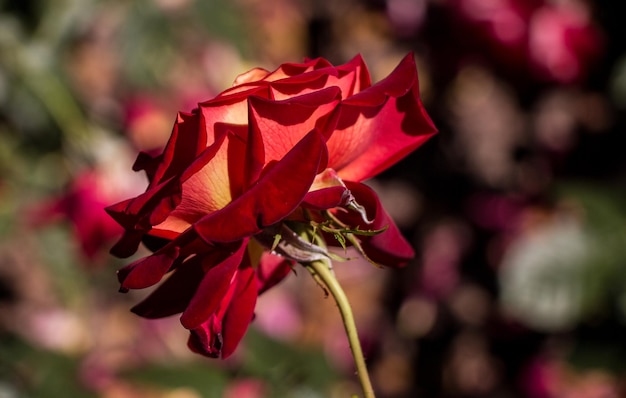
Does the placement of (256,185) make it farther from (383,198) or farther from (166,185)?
(383,198)

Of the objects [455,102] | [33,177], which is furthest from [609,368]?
[33,177]

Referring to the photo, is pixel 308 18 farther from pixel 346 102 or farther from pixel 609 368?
pixel 346 102

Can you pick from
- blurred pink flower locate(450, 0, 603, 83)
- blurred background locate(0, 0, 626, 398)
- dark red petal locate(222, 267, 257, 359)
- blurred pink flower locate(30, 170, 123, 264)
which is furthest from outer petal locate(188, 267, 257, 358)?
blurred pink flower locate(450, 0, 603, 83)

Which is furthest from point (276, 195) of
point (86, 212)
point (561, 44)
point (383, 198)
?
point (383, 198)

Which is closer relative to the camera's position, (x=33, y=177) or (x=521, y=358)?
(x=33, y=177)

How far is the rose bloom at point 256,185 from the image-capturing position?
0.37 meters

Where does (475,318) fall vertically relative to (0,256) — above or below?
below

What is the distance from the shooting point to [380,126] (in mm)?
432

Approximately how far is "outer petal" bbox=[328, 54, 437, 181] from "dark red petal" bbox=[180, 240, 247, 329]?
84 mm

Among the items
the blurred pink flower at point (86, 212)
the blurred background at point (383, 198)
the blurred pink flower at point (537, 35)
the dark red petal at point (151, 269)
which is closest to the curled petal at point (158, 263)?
the dark red petal at point (151, 269)

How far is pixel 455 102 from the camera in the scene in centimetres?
159

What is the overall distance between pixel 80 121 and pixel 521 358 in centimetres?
82

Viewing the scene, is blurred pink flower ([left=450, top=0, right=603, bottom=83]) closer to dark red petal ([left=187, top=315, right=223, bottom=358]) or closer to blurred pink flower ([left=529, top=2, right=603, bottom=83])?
blurred pink flower ([left=529, top=2, right=603, bottom=83])

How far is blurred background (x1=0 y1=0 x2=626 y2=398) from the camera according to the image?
1035 mm
